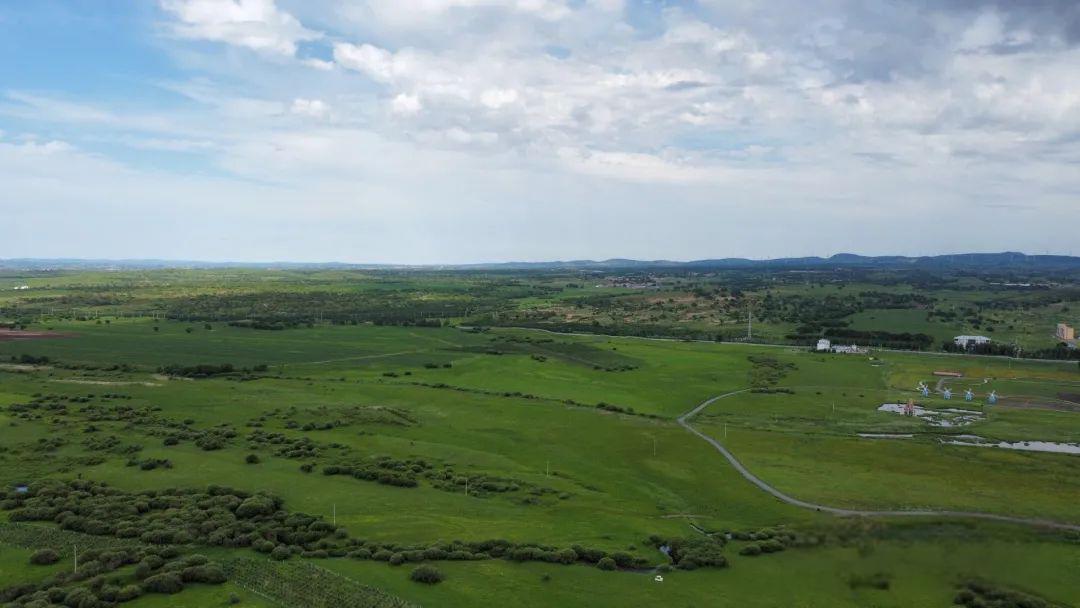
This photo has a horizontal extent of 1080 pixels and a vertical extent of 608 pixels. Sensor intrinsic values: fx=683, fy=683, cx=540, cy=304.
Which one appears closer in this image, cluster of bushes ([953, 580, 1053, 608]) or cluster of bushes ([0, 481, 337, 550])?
cluster of bushes ([953, 580, 1053, 608])

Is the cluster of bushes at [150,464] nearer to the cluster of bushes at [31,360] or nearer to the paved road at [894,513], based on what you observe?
the paved road at [894,513]

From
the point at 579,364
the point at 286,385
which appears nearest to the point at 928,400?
the point at 579,364

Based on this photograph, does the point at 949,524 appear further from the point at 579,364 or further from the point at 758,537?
the point at 579,364

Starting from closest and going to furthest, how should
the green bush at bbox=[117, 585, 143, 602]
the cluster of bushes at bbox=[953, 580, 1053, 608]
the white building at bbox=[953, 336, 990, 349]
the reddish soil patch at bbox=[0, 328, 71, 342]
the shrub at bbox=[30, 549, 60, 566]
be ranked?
the cluster of bushes at bbox=[953, 580, 1053, 608]
the green bush at bbox=[117, 585, 143, 602]
the shrub at bbox=[30, 549, 60, 566]
the reddish soil patch at bbox=[0, 328, 71, 342]
the white building at bbox=[953, 336, 990, 349]

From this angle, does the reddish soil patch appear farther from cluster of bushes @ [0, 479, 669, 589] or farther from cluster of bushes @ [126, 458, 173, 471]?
cluster of bushes @ [0, 479, 669, 589]

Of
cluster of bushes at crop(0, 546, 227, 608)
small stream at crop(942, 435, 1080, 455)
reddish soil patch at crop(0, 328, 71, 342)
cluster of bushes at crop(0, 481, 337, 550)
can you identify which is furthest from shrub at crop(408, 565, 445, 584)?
reddish soil patch at crop(0, 328, 71, 342)

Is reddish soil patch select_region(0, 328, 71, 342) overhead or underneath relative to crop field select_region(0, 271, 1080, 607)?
overhead

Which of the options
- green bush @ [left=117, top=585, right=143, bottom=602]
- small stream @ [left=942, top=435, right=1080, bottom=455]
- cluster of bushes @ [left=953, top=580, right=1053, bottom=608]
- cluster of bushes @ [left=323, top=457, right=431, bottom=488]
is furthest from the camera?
small stream @ [left=942, top=435, right=1080, bottom=455]

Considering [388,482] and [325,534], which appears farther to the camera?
[388,482]

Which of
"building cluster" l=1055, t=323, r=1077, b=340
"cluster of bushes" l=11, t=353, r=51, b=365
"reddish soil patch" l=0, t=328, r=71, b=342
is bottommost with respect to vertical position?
"cluster of bushes" l=11, t=353, r=51, b=365
